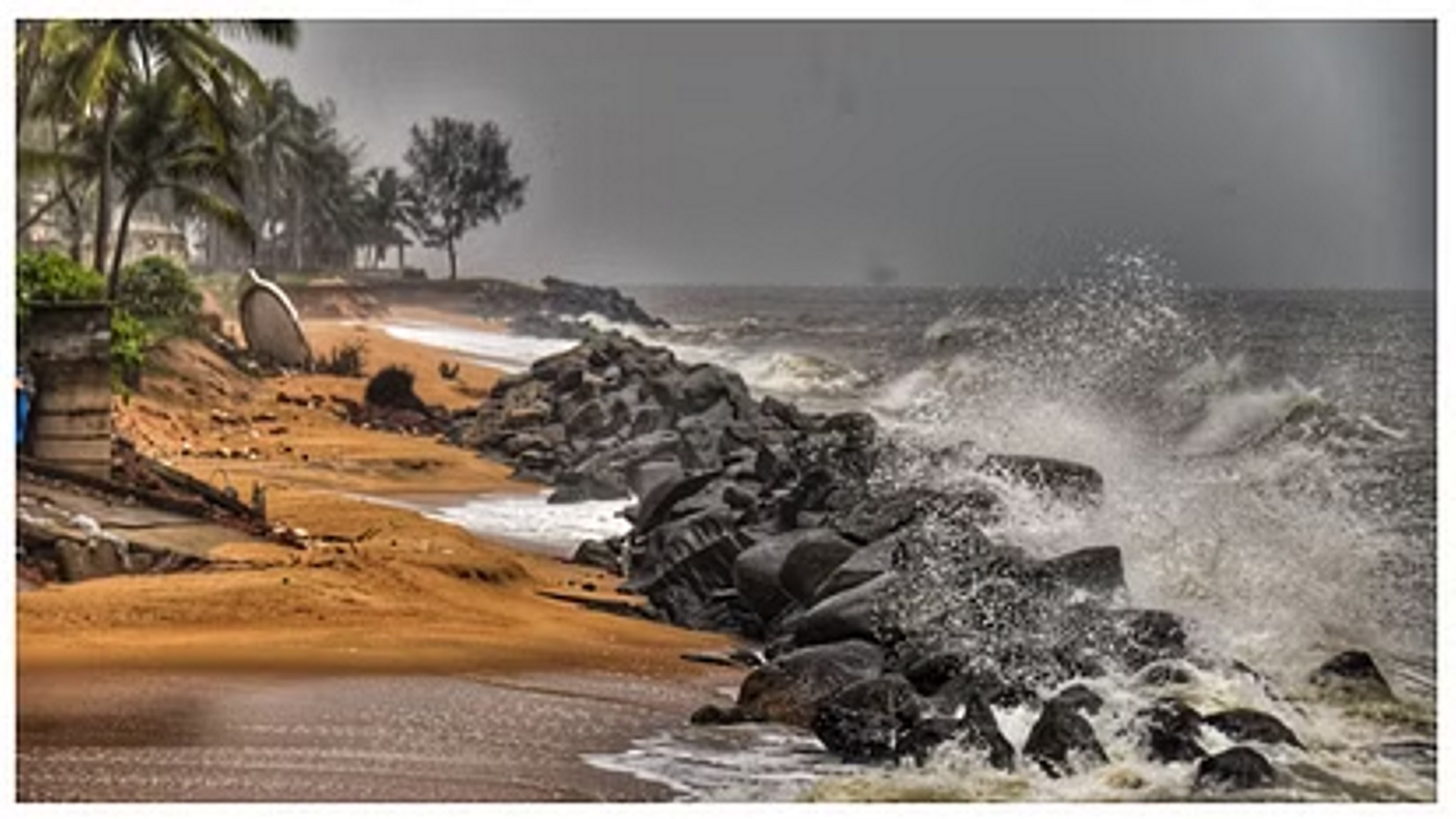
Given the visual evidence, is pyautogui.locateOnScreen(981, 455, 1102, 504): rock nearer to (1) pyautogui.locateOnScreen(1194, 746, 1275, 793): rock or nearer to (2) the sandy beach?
(1) pyautogui.locateOnScreen(1194, 746, 1275, 793): rock

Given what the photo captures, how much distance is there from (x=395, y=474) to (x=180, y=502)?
0.58 meters

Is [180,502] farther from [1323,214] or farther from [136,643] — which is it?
[1323,214]

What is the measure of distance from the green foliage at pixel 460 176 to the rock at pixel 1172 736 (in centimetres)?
216

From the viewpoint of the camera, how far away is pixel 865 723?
5402 millimetres

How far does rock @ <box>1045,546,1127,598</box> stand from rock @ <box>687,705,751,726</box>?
92cm

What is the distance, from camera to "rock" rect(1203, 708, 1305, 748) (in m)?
5.44

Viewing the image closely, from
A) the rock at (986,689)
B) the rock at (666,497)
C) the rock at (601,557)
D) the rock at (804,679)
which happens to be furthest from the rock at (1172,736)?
the rock at (601,557)

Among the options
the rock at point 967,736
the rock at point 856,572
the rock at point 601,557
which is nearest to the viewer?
the rock at point 967,736

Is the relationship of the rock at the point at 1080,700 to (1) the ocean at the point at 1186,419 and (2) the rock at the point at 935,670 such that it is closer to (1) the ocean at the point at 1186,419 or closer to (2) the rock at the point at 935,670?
(1) the ocean at the point at 1186,419

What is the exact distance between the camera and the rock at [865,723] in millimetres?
5402

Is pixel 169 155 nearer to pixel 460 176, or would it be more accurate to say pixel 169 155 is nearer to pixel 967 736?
pixel 460 176
